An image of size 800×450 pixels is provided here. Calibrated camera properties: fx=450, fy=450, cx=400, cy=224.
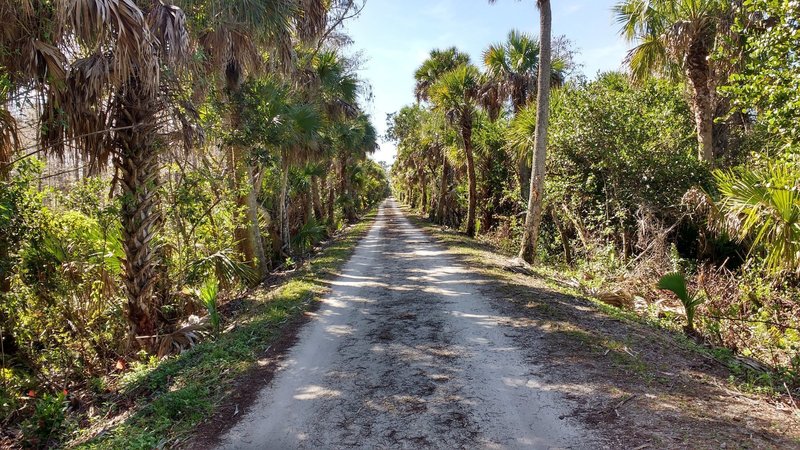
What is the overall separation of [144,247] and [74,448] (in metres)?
3.64

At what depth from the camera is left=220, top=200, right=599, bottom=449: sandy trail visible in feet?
12.0

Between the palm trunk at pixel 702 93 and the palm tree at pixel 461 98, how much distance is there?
334 inches

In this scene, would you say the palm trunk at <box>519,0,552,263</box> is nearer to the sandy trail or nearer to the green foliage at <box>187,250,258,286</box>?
the sandy trail

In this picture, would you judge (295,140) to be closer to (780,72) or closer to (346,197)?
(780,72)

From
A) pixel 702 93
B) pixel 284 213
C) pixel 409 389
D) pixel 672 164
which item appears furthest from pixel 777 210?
pixel 284 213

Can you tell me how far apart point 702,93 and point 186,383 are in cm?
1353

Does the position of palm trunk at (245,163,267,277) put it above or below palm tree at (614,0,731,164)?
below

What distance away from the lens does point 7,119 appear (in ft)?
17.6

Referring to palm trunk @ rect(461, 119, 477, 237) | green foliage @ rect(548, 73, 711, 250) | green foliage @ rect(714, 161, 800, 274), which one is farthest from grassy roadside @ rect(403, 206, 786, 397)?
palm trunk @ rect(461, 119, 477, 237)

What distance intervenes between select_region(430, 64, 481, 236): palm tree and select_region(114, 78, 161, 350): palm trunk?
13795mm

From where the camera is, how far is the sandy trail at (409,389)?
366 centimetres

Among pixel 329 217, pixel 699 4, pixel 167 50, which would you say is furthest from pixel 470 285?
pixel 329 217

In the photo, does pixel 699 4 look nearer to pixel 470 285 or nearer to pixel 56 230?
pixel 470 285

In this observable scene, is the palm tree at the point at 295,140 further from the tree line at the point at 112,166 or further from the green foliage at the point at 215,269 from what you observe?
the green foliage at the point at 215,269
